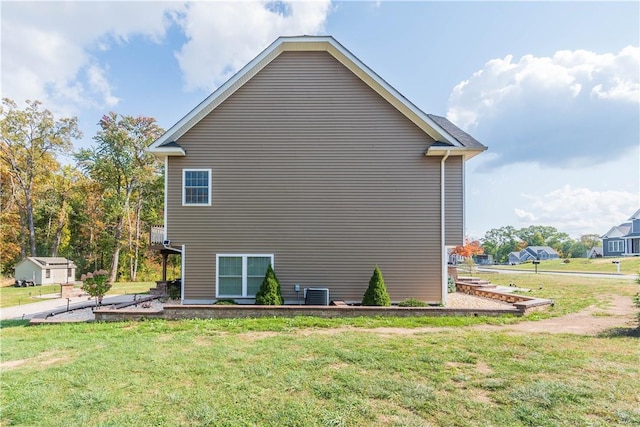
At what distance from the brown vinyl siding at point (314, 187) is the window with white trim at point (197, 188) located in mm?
188

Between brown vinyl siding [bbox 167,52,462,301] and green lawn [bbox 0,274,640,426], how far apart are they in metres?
3.13

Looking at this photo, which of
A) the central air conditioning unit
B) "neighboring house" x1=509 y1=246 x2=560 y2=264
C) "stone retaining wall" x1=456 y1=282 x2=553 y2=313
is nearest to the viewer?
"stone retaining wall" x1=456 y1=282 x2=553 y2=313

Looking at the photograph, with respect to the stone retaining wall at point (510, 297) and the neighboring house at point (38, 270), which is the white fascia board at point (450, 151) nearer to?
the stone retaining wall at point (510, 297)

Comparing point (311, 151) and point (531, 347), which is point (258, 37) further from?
point (531, 347)

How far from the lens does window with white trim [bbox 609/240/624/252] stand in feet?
150

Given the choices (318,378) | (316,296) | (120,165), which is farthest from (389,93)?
(120,165)

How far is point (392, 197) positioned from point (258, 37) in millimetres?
7724

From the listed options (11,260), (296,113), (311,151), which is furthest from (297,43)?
(11,260)

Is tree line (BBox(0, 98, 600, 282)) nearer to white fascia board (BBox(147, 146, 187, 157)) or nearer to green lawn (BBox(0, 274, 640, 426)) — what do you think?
white fascia board (BBox(147, 146, 187, 157))

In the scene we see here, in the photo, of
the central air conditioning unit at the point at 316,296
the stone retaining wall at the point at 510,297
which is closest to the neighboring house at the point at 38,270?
the central air conditioning unit at the point at 316,296

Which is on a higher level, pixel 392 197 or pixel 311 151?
pixel 311 151

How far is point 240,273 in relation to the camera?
10078mm

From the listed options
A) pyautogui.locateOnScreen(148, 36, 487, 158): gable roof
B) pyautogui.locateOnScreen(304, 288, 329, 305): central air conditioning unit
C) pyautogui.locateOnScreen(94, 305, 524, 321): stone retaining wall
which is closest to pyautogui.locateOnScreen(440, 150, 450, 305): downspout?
pyautogui.locateOnScreen(148, 36, 487, 158): gable roof

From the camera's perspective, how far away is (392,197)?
1020 cm
